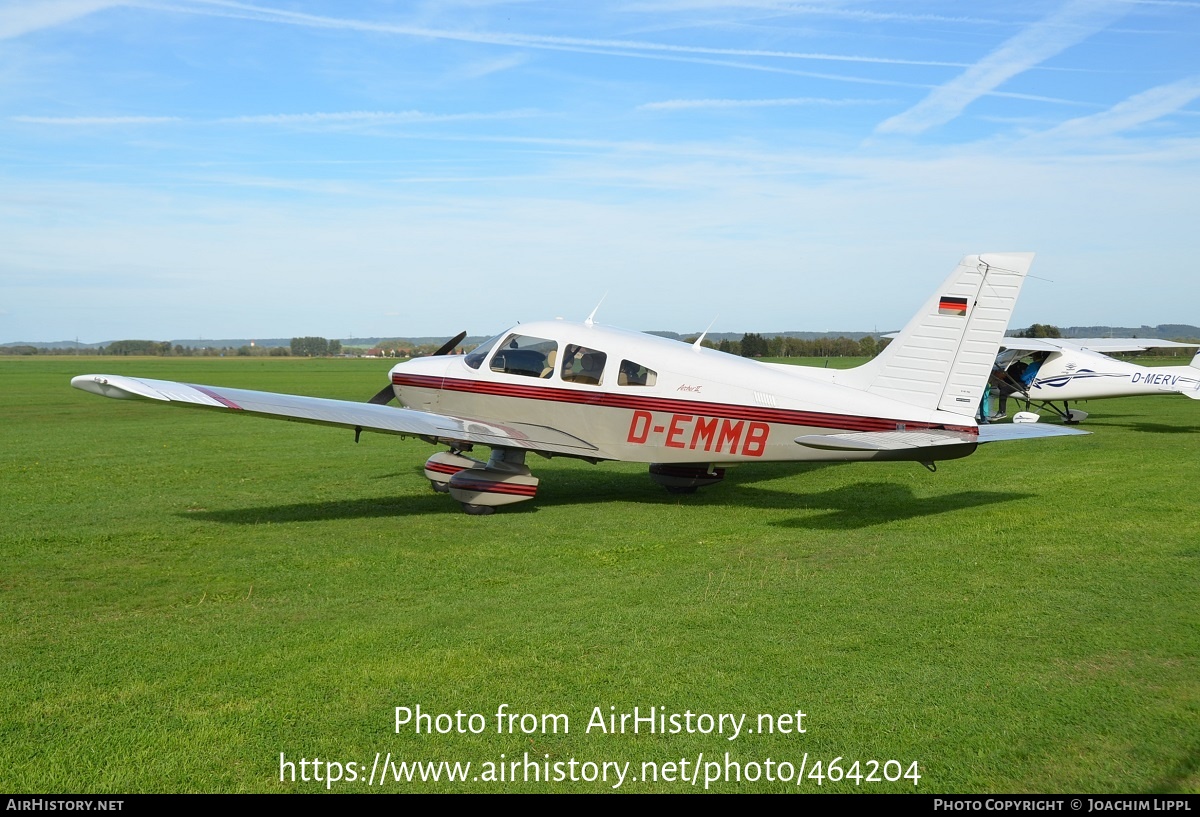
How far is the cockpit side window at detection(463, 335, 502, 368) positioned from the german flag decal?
4.91 m

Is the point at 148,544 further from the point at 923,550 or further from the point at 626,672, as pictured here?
the point at 923,550

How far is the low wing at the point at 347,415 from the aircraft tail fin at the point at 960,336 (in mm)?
3459

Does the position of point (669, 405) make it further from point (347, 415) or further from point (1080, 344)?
point (1080, 344)

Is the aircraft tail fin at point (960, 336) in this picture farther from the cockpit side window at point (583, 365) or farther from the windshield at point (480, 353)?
the windshield at point (480, 353)

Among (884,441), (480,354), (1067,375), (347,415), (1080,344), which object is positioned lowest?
(347,415)

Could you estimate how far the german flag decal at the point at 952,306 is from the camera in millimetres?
9305

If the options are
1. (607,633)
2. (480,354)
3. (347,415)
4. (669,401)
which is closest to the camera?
(607,633)

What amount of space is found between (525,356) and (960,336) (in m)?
4.68

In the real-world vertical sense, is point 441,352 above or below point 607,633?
above

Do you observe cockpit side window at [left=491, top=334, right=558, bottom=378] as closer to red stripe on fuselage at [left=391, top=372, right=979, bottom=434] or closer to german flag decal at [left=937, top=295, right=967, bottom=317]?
red stripe on fuselage at [left=391, top=372, right=979, bottom=434]

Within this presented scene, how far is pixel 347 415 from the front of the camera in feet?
32.2

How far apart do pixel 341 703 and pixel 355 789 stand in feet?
2.75

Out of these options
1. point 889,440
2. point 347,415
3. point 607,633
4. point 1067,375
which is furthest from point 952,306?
point 1067,375

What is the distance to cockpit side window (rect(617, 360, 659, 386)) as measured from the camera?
1036 centimetres
